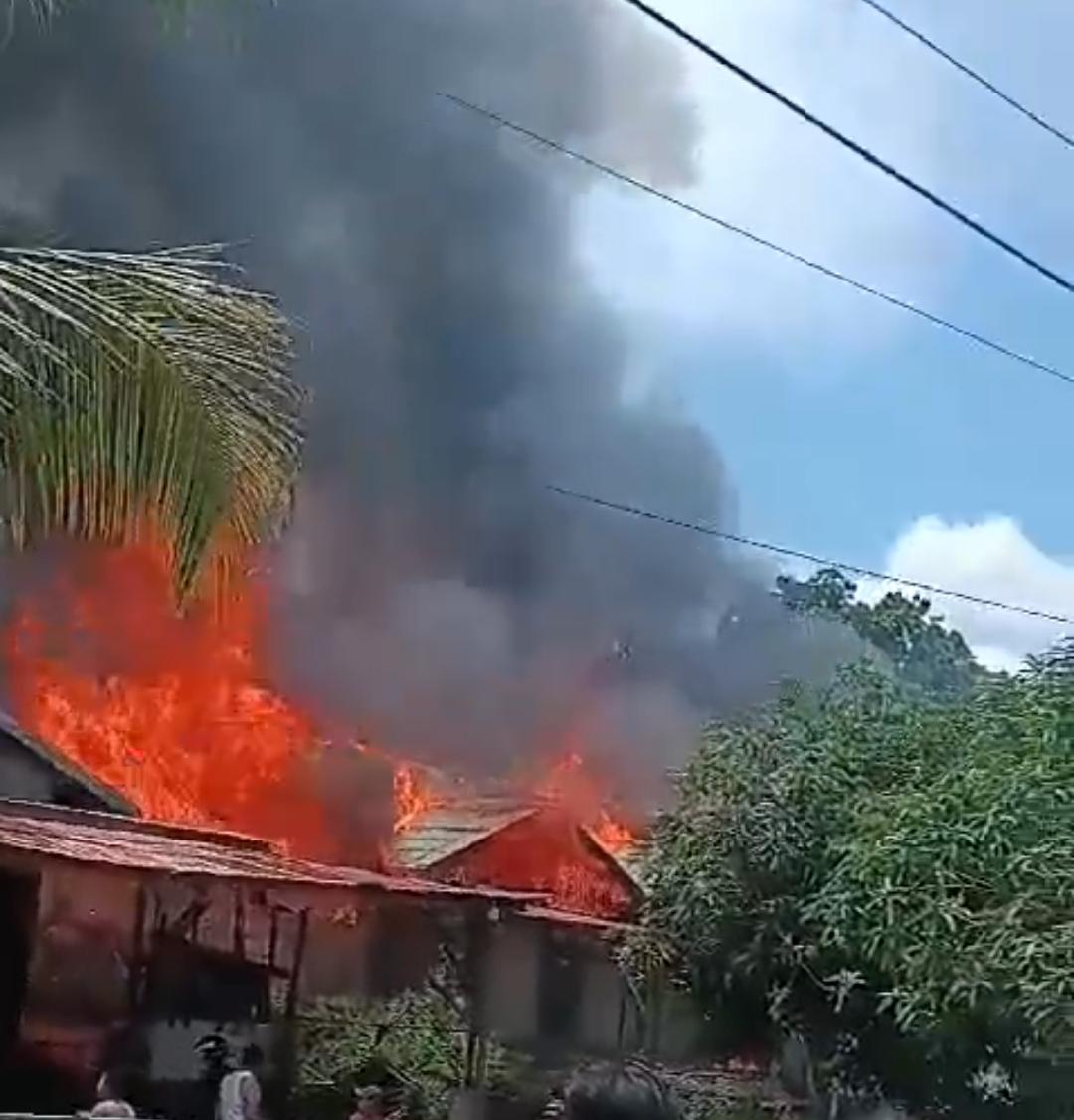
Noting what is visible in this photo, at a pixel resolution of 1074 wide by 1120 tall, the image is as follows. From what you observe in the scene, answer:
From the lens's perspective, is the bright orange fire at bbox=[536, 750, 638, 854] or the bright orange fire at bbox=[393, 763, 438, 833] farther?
the bright orange fire at bbox=[536, 750, 638, 854]

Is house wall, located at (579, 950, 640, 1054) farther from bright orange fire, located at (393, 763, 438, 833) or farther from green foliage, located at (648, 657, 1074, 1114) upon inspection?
bright orange fire, located at (393, 763, 438, 833)

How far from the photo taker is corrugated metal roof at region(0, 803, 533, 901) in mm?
10414

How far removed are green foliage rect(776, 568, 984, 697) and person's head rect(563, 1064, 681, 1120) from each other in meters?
25.1

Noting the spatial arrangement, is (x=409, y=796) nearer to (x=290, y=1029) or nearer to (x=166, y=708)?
(x=166, y=708)

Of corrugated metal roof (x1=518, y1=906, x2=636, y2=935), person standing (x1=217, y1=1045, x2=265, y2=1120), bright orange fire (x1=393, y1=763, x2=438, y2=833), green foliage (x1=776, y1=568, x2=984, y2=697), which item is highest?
green foliage (x1=776, y1=568, x2=984, y2=697)

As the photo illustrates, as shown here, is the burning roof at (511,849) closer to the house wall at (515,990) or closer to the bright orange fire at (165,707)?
the bright orange fire at (165,707)

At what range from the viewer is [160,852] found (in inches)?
450

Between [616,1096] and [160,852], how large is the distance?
912 centimetres

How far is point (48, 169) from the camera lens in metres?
19.2

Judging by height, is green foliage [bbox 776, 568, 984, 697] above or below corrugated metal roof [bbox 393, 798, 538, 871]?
above

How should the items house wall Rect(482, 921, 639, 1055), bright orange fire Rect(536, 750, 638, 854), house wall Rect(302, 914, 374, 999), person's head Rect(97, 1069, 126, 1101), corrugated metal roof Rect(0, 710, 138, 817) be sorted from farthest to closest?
bright orange fire Rect(536, 750, 638, 854), house wall Rect(482, 921, 639, 1055), house wall Rect(302, 914, 374, 999), corrugated metal roof Rect(0, 710, 138, 817), person's head Rect(97, 1069, 126, 1101)

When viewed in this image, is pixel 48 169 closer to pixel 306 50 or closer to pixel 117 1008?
pixel 306 50

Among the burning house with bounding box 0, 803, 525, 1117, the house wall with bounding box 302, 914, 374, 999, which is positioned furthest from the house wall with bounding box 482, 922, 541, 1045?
the burning house with bounding box 0, 803, 525, 1117

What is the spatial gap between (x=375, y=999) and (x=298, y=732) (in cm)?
626
